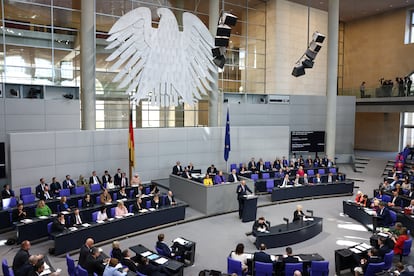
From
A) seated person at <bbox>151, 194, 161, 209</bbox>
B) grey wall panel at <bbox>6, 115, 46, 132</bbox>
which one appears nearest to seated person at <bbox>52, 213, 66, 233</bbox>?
seated person at <bbox>151, 194, 161, 209</bbox>

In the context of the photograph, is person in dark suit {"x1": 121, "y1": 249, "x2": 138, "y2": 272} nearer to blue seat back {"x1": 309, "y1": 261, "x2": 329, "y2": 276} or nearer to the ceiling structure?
blue seat back {"x1": 309, "y1": 261, "x2": 329, "y2": 276}

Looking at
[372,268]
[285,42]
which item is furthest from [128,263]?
[285,42]

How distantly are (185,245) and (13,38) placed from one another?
13.7 m

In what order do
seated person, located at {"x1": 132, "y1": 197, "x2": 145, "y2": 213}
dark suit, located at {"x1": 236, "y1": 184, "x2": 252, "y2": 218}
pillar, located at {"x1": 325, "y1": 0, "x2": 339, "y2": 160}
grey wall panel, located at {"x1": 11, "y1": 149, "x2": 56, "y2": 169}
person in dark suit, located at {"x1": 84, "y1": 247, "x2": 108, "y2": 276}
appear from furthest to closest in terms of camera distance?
1. pillar, located at {"x1": 325, "y1": 0, "x2": 339, "y2": 160}
2. grey wall panel, located at {"x1": 11, "y1": 149, "x2": 56, "y2": 169}
3. dark suit, located at {"x1": 236, "y1": 184, "x2": 252, "y2": 218}
4. seated person, located at {"x1": 132, "y1": 197, "x2": 145, "y2": 213}
5. person in dark suit, located at {"x1": 84, "y1": 247, "x2": 108, "y2": 276}

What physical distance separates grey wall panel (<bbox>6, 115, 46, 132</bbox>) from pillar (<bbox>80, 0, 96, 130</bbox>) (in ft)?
5.60

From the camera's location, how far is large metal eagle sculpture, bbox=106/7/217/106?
1641 cm

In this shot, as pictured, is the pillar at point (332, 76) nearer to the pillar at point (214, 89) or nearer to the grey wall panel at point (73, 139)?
the pillar at point (214, 89)

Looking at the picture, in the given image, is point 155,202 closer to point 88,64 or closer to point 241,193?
point 241,193

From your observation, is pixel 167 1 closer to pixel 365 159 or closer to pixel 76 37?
pixel 76 37

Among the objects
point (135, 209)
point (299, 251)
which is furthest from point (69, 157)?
point (299, 251)

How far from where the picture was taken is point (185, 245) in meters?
8.77

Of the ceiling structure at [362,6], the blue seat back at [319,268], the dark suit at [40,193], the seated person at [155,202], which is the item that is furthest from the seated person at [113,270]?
the ceiling structure at [362,6]

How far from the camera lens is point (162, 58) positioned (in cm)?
1744

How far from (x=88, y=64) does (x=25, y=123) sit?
361cm
